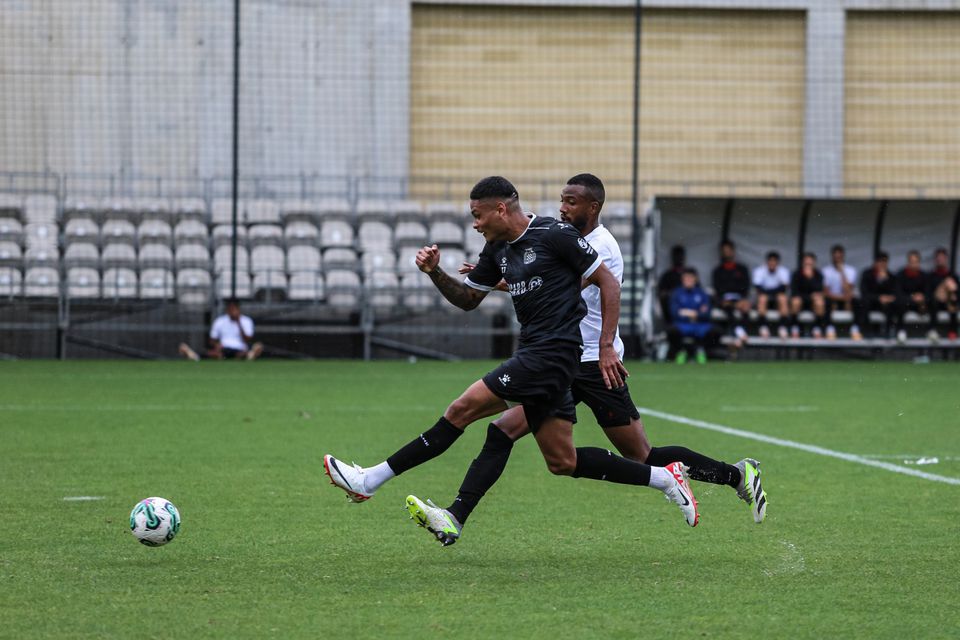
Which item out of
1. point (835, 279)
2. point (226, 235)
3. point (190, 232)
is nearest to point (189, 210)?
point (190, 232)

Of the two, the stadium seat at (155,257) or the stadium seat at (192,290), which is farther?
the stadium seat at (155,257)

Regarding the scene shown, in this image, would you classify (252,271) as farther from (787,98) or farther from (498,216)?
(498,216)

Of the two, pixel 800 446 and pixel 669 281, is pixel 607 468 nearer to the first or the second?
pixel 800 446

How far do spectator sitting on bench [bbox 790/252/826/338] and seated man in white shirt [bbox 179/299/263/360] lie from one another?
309 inches

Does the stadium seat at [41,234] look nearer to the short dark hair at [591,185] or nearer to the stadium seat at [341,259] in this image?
the stadium seat at [341,259]

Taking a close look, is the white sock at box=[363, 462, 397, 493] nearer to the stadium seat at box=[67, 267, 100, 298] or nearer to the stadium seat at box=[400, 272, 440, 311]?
the stadium seat at box=[400, 272, 440, 311]

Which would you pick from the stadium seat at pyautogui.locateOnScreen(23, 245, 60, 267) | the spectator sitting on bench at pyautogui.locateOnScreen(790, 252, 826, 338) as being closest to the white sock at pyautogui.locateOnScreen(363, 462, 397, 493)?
the spectator sitting on bench at pyautogui.locateOnScreen(790, 252, 826, 338)

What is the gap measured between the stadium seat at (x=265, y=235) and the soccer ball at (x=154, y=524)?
15.9 meters

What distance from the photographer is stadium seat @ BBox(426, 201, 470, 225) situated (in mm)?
22719

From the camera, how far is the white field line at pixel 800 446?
8891 mm

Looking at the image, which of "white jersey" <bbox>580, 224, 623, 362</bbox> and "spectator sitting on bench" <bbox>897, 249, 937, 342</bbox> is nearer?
"white jersey" <bbox>580, 224, 623, 362</bbox>

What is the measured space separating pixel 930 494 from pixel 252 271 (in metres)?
14.3

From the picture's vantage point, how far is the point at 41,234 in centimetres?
2150

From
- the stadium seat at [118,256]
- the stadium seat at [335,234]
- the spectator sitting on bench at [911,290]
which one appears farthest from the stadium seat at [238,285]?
the spectator sitting on bench at [911,290]
